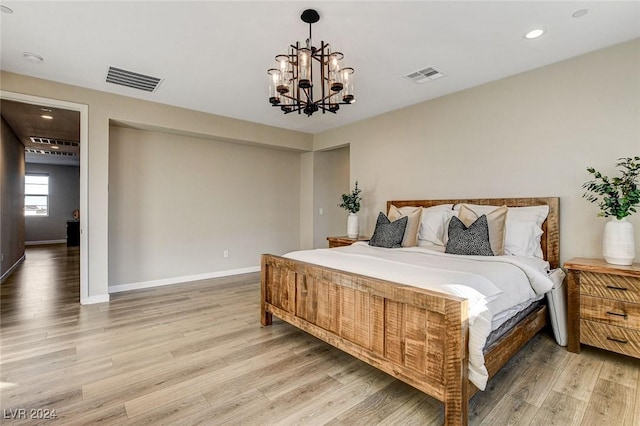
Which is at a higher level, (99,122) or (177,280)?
(99,122)

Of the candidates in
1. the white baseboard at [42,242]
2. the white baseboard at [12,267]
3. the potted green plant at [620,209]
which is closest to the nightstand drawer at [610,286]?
the potted green plant at [620,209]

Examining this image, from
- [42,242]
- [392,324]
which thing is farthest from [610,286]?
[42,242]

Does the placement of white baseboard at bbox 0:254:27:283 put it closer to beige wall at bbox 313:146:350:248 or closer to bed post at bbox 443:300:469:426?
beige wall at bbox 313:146:350:248

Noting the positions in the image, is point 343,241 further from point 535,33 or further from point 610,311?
point 535,33

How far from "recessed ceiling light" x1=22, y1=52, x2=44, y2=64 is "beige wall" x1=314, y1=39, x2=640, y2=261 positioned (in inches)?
165

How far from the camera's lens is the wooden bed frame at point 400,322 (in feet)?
5.25

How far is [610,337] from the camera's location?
7.68ft

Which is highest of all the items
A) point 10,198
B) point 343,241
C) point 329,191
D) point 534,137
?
point 534,137

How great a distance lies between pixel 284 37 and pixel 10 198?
613cm

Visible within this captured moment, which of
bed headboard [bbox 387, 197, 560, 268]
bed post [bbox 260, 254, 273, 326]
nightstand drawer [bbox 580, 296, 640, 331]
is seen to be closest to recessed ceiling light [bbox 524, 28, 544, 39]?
bed headboard [bbox 387, 197, 560, 268]

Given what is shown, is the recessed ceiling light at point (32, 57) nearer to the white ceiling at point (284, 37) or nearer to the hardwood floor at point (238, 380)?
the white ceiling at point (284, 37)

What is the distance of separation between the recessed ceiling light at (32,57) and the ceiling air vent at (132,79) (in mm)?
567

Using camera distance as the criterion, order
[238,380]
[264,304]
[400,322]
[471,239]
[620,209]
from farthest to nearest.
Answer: [264,304] < [471,239] < [620,209] < [238,380] < [400,322]

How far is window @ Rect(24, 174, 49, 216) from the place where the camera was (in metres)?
9.36
